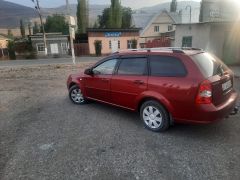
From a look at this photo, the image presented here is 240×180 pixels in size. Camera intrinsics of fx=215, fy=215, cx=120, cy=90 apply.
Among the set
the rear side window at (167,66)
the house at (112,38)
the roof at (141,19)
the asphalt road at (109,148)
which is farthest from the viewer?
the roof at (141,19)

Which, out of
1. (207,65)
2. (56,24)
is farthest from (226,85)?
(56,24)

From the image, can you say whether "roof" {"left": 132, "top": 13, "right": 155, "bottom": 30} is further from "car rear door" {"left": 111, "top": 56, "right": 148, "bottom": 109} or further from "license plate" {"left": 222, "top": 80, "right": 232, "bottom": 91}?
"license plate" {"left": 222, "top": 80, "right": 232, "bottom": 91}

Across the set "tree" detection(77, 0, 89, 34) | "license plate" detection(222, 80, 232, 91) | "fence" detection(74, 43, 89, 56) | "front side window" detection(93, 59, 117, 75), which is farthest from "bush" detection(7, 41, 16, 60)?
"license plate" detection(222, 80, 232, 91)

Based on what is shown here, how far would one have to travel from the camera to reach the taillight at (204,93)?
3.69 m

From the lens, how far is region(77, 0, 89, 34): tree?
45500mm

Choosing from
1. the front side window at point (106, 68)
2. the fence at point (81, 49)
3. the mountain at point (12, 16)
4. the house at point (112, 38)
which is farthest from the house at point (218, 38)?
the mountain at point (12, 16)

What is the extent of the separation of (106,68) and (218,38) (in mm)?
11102

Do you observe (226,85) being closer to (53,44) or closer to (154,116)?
(154,116)

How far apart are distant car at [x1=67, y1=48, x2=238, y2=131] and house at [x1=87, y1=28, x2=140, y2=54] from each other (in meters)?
31.3

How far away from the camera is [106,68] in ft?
17.8

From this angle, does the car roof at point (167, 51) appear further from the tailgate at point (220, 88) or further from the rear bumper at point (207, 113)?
the rear bumper at point (207, 113)

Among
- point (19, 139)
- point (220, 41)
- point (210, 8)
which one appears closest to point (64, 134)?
point (19, 139)

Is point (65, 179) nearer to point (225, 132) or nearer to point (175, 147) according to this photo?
point (175, 147)

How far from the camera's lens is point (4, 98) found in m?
7.62
